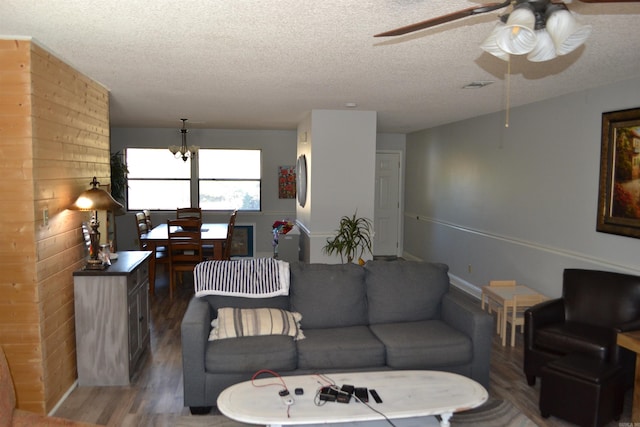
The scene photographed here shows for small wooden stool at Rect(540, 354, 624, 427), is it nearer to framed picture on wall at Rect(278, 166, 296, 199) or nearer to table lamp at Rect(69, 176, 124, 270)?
table lamp at Rect(69, 176, 124, 270)

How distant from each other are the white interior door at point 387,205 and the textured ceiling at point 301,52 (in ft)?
11.7

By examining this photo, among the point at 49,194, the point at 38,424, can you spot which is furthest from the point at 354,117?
the point at 38,424

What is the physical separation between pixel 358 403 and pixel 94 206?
2.33 m

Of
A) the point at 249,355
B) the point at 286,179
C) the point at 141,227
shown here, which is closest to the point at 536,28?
the point at 249,355

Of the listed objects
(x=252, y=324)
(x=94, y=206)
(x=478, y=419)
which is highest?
(x=94, y=206)

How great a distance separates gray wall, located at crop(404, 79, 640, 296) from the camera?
4.44 meters

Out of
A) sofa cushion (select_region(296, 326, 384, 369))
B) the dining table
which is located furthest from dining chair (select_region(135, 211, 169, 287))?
sofa cushion (select_region(296, 326, 384, 369))

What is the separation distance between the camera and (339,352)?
3.37m

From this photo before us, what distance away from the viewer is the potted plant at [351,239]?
5938 mm

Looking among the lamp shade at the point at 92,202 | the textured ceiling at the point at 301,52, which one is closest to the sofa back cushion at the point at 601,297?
the textured ceiling at the point at 301,52

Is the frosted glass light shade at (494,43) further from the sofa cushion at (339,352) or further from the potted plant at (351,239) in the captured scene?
the potted plant at (351,239)

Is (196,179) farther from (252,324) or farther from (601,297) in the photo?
(601,297)

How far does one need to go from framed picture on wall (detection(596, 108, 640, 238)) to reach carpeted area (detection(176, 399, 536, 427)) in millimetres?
1800

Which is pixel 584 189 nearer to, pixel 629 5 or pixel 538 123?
pixel 538 123
